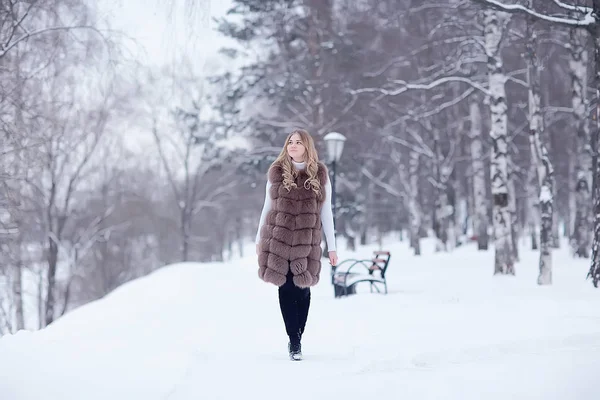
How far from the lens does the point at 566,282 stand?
10.4 meters

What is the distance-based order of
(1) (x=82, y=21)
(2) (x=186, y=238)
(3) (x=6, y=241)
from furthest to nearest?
(2) (x=186, y=238)
(3) (x=6, y=241)
(1) (x=82, y=21)

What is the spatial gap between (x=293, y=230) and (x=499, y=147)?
8183mm

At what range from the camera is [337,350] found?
545 cm

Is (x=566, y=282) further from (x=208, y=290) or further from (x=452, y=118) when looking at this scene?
(x=452, y=118)

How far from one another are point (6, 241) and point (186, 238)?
15.1 metres

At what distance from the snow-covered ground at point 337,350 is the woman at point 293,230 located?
1.72 ft

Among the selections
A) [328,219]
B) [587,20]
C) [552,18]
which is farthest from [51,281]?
[587,20]

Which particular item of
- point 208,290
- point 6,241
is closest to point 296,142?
point 208,290

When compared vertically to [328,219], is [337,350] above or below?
below

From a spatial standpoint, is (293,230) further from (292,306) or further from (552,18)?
(552,18)

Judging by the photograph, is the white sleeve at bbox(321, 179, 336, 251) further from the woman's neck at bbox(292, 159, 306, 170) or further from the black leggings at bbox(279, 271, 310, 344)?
the black leggings at bbox(279, 271, 310, 344)

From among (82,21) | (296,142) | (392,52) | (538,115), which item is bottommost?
(296,142)

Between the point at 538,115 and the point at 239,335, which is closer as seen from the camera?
the point at 239,335

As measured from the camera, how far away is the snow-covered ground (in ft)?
12.8
